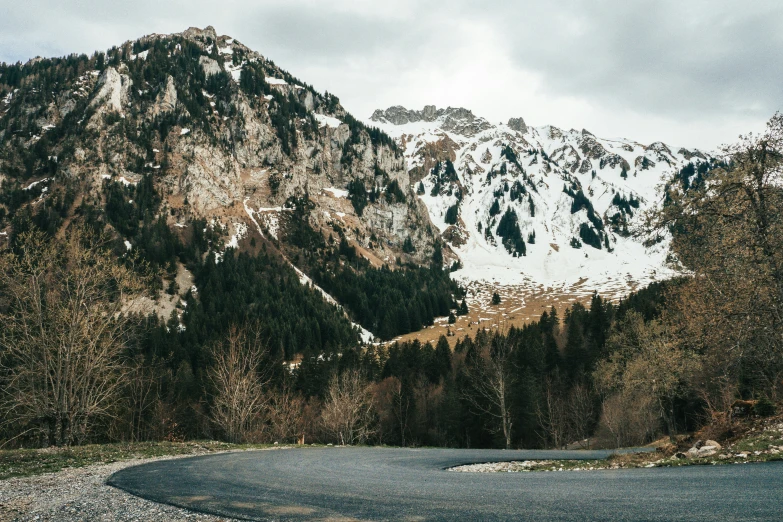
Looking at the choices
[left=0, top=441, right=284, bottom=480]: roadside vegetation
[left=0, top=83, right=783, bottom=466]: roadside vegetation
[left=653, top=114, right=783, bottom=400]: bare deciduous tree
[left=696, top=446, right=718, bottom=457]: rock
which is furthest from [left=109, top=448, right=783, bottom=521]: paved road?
[left=653, top=114, right=783, bottom=400]: bare deciduous tree

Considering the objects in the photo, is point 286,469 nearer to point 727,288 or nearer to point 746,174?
point 727,288

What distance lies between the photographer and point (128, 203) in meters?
189

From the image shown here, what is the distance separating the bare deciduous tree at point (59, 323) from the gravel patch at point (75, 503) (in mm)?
15043

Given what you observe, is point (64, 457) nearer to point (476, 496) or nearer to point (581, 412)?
point (476, 496)

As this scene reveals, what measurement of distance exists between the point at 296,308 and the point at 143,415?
338 feet

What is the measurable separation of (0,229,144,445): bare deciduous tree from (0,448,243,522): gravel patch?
1504 centimetres

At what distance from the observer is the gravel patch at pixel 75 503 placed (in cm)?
826

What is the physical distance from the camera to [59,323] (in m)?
27.5

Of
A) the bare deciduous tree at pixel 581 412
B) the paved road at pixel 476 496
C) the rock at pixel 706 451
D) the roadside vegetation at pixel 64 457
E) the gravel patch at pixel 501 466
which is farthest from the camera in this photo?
the bare deciduous tree at pixel 581 412

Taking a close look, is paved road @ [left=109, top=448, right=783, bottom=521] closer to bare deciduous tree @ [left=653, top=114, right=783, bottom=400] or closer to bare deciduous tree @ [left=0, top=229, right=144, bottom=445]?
bare deciduous tree @ [left=653, top=114, right=783, bottom=400]

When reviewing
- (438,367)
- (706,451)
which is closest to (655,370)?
(706,451)

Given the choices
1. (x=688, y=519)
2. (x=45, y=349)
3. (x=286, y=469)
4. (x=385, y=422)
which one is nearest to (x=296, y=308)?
(x=385, y=422)

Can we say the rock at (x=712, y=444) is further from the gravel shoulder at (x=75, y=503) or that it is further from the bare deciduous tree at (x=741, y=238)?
the gravel shoulder at (x=75, y=503)

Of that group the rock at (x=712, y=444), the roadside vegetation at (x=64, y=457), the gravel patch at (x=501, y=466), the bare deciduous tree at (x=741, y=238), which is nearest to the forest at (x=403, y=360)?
the bare deciduous tree at (x=741, y=238)
